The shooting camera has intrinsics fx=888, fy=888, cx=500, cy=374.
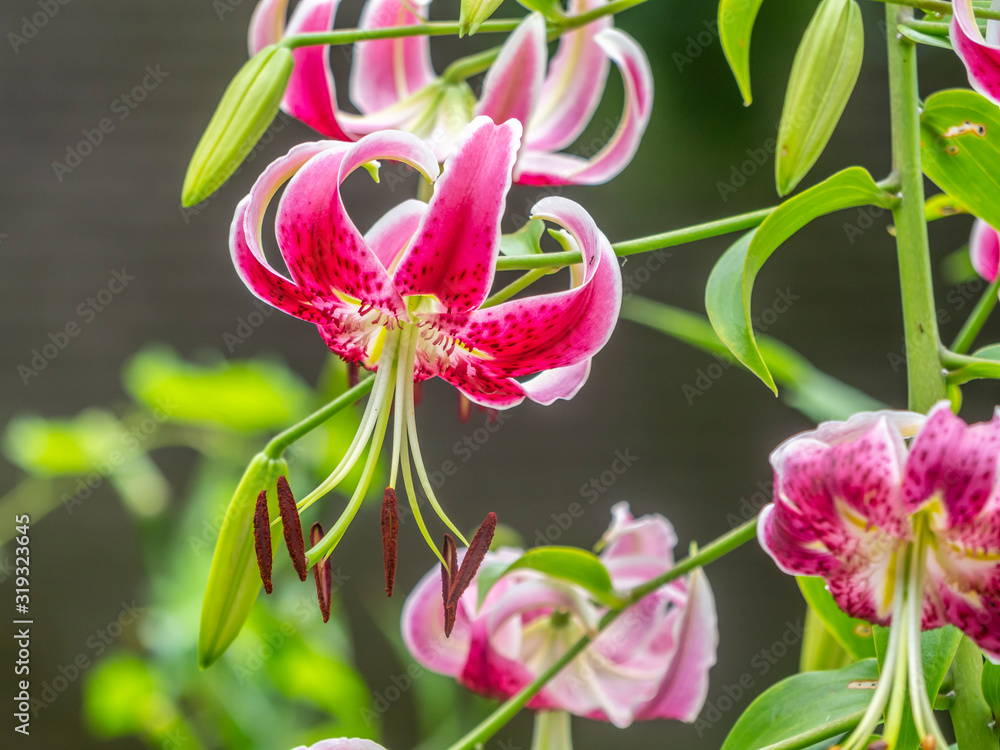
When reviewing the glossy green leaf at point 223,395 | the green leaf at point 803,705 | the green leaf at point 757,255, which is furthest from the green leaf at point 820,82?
the glossy green leaf at point 223,395

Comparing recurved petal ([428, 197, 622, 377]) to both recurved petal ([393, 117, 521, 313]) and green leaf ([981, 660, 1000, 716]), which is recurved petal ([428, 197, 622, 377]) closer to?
recurved petal ([393, 117, 521, 313])

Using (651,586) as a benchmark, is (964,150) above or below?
above

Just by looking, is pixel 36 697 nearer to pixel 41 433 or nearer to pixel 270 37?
pixel 41 433

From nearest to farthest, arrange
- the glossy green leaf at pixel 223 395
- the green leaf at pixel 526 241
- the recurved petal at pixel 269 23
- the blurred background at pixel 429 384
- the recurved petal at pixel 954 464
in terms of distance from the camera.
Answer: the recurved petal at pixel 954 464 < the green leaf at pixel 526 241 < the recurved petal at pixel 269 23 < the glossy green leaf at pixel 223 395 < the blurred background at pixel 429 384

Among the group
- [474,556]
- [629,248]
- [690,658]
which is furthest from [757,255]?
[690,658]

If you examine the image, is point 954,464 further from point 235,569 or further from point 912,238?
point 235,569

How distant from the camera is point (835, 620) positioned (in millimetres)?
438

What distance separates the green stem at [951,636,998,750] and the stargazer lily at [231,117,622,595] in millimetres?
200

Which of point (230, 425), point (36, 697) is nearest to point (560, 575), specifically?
point (230, 425)

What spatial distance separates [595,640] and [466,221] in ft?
1.32

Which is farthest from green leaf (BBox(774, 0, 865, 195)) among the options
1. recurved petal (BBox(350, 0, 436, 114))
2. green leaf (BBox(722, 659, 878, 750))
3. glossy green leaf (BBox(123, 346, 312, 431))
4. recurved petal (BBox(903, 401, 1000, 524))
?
glossy green leaf (BBox(123, 346, 312, 431))

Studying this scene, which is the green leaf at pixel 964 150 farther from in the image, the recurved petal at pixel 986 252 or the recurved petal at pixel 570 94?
the recurved petal at pixel 570 94

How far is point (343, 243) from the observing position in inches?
13.9

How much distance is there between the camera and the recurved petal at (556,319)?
0.32 meters
